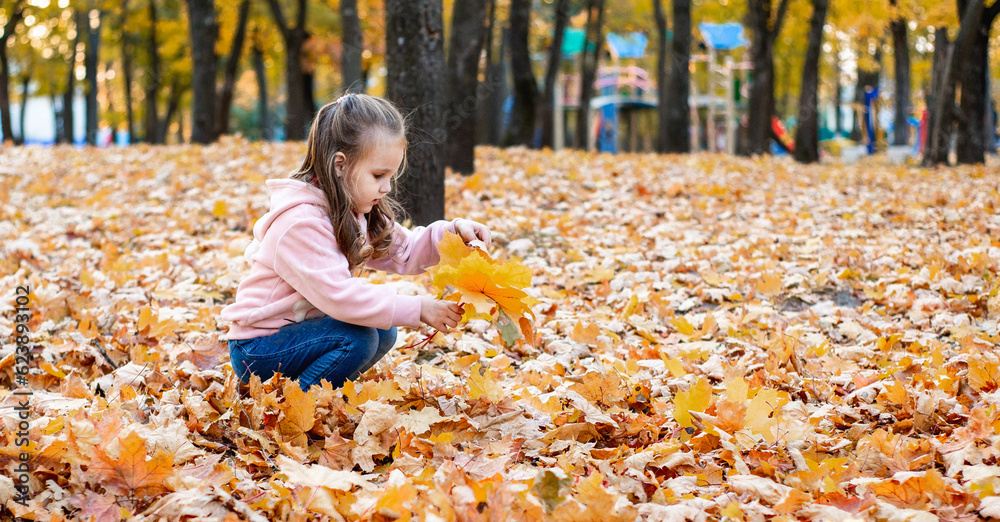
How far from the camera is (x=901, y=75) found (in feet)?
67.7

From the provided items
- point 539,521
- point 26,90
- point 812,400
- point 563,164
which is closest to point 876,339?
point 812,400

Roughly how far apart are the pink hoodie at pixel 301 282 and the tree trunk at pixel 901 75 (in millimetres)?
19483

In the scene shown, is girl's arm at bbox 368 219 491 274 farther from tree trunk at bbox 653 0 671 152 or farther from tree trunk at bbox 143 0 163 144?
tree trunk at bbox 143 0 163 144

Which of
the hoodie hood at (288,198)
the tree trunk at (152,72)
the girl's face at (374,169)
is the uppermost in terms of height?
the tree trunk at (152,72)

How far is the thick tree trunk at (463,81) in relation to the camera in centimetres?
850

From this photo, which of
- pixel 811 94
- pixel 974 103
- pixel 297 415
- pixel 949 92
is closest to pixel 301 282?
pixel 297 415

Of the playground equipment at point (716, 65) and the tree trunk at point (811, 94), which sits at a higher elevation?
the playground equipment at point (716, 65)

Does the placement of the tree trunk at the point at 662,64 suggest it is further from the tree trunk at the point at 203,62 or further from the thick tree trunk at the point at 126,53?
the thick tree trunk at the point at 126,53

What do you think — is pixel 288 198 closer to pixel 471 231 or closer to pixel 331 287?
pixel 331 287

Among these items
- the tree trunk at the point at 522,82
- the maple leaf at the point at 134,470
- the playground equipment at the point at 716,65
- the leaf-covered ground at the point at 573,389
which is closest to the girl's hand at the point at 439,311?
the leaf-covered ground at the point at 573,389

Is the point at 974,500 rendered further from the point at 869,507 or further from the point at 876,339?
the point at 876,339

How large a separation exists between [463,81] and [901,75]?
15.8 meters

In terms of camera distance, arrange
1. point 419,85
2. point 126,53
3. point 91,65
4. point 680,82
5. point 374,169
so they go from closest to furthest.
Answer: point 374,169 → point 419,85 → point 680,82 → point 91,65 → point 126,53

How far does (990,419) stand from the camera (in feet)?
7.29
